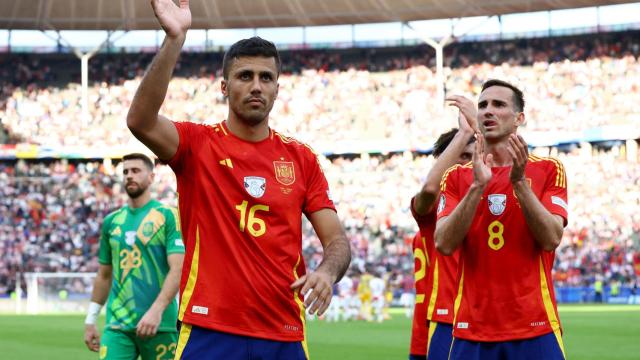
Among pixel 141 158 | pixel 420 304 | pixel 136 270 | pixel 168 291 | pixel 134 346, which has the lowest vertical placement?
pixel 134 346

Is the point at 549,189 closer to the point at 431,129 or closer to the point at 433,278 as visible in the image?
the point at 433,278

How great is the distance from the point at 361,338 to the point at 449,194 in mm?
16034

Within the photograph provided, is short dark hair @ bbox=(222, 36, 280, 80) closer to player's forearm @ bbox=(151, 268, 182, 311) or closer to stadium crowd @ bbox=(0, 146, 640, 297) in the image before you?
player's forearm @ bbox=(151, 268, 182, 311)

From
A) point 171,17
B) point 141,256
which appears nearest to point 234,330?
A: point 171,17

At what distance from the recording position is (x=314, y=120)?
47875 millimetres

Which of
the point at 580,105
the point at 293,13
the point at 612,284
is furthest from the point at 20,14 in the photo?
the point at 612,284

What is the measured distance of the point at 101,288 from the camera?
359 inches

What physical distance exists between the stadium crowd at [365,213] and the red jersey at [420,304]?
3104 cm

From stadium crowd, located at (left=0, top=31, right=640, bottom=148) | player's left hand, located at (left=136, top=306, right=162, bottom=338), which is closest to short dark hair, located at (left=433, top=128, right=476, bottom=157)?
player's left hand, located at (left=136, top=306, right=162, bottom=338)

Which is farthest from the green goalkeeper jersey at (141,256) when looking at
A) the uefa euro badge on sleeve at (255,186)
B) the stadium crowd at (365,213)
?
the stadium crowd at (365,213)

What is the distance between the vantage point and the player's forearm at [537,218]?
19.0 ft

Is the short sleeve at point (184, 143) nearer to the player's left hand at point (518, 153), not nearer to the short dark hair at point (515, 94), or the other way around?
the player's left hand at point (518, 153)

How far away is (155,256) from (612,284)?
3244 cm

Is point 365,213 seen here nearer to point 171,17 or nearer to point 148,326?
point 148,326
